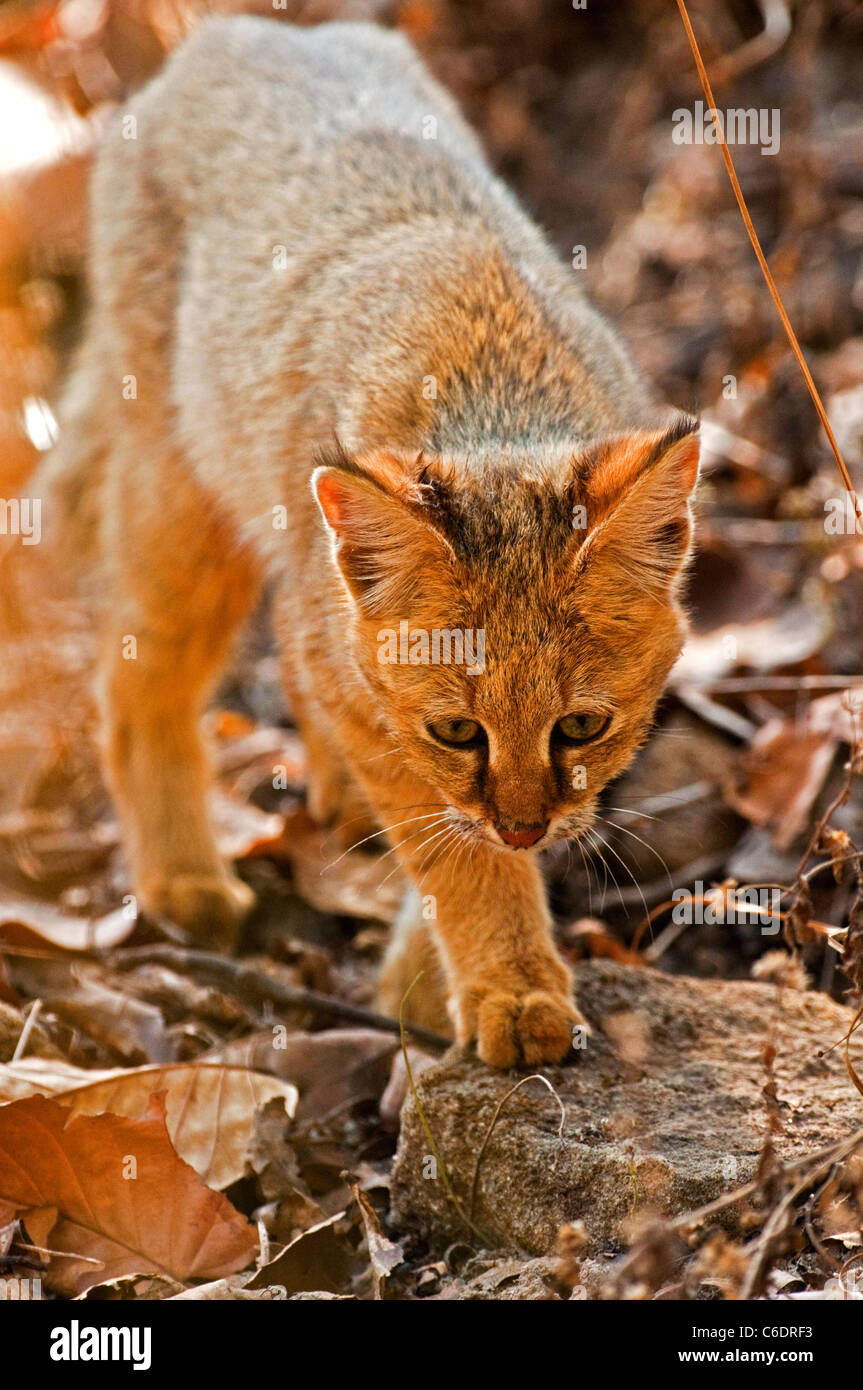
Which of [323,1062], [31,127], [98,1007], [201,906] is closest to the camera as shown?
[323,1062]

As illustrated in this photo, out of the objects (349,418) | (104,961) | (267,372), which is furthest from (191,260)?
(104,961)

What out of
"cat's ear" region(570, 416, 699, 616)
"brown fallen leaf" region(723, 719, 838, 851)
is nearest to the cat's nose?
"cat's ear" region(570, 416, 699, 616)

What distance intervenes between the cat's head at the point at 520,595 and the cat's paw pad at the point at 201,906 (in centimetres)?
200

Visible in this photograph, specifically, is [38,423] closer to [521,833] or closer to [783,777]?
[783,777]

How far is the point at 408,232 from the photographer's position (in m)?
4.64

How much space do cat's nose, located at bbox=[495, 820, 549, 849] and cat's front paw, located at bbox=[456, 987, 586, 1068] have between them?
1.61 feet

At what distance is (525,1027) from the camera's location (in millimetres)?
3740

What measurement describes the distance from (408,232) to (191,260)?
1115 millimetres

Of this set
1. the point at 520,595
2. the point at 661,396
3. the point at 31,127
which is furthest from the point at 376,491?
the point at 31,127

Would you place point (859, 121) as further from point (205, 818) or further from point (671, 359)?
point (205, 818)

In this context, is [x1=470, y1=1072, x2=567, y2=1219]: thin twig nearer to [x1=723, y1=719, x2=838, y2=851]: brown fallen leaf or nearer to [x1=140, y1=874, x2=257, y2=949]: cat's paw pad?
[x1=723, y1=719, x2=838, y2=851]: brown fallen leaf

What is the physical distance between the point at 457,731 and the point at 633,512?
2.31 ft

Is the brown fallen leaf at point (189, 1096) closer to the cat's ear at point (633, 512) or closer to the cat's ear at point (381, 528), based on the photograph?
the cat's ear at point (381, 528)

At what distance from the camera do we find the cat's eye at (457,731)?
141 inches
